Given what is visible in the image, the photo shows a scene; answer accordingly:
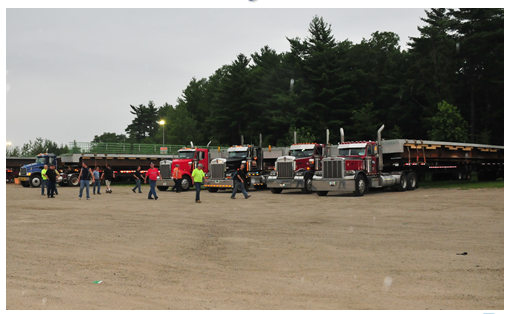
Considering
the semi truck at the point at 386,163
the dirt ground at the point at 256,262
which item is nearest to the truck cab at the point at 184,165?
the semi truck at the point at 386,163

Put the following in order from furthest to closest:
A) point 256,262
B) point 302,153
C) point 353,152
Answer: point 302,153 < point 353,152 < point 256,262

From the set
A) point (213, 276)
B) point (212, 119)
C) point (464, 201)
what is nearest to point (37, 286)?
point (213, 276)

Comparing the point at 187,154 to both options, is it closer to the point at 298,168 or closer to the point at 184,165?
the point at 184,165

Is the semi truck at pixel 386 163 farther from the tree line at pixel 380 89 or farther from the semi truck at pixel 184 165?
the tree line at pixel 380 89

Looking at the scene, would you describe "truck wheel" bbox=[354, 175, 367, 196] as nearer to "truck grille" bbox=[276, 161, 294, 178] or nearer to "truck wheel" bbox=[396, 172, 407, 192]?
"truck wheel" bbox=[396, 172, 407, 192]

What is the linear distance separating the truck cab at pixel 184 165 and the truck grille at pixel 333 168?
398 inches

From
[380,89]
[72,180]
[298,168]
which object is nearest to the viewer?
[298,168]

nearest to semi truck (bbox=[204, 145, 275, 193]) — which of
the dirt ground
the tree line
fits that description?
the dirt ground

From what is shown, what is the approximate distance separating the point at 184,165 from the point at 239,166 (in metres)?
3.76

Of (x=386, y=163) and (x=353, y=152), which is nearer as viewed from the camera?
(x=353, y=152)

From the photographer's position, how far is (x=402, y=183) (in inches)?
1180

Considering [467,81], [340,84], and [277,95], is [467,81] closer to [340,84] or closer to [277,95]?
[340,84]

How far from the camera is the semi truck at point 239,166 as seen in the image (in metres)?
31.3

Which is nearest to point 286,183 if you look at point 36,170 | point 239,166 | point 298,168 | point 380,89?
point 298,168
